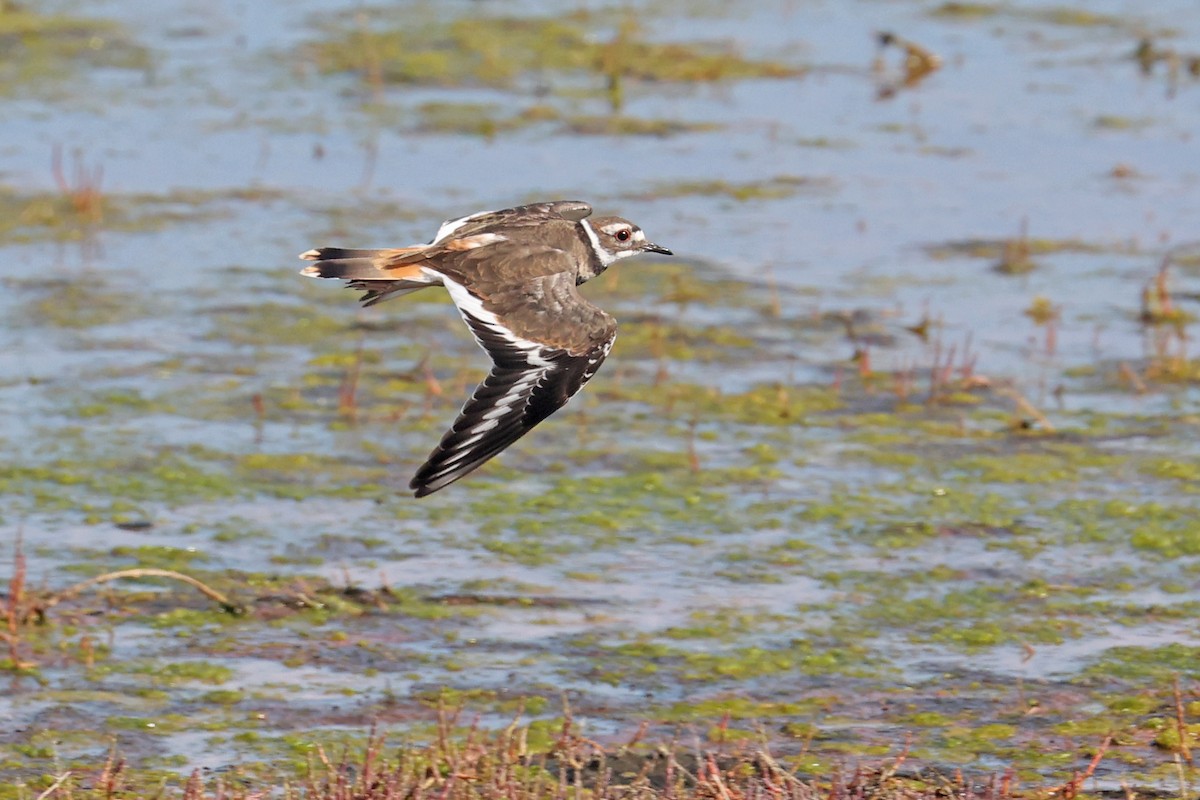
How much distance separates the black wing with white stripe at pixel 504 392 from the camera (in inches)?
290

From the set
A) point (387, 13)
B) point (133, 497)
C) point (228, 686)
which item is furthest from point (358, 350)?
point (387, 13)

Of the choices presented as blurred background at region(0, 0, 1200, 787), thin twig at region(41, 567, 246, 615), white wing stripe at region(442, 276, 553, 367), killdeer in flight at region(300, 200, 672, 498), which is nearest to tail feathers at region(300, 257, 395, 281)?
killdeer in flight at region(300, 200, 672, 498)

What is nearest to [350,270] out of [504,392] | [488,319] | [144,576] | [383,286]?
[383,286]

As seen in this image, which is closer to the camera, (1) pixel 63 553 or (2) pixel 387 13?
(1) pixel 63 553

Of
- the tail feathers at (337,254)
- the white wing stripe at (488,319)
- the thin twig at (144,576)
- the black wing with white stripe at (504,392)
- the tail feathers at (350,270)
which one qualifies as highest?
the tail feathers at (337,254)

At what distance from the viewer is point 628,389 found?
11.9 meters

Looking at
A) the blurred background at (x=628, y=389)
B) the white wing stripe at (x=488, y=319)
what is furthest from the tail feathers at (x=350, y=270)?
the blurred background at (x=628, y=389)

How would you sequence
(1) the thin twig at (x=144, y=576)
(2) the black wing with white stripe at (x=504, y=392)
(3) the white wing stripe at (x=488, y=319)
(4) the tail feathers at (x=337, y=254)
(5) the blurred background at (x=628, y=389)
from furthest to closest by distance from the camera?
(5) the blurred background at (x=628, y=389), (1) the thin twig at (x=144, y=576), (4) the tail feathers at (x=337, y=254), (3) the white wing stripe at (x=488, y=319), (2) the black wing with white stripe at (x=504, y=392)

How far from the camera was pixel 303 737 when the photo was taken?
311 inches

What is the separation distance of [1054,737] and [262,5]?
13.1 m

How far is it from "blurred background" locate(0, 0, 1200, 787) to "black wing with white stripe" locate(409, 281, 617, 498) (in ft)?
3.84

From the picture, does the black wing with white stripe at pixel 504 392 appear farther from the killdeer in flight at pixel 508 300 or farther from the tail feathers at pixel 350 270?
the tail feathers at pixel 350 270

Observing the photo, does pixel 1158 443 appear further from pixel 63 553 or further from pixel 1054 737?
pixel 63 553

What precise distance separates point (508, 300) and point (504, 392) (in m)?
0.44
